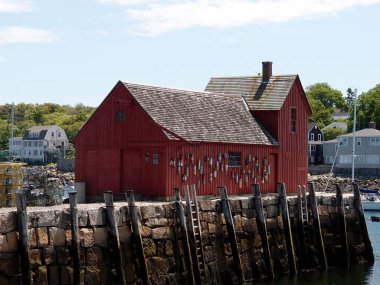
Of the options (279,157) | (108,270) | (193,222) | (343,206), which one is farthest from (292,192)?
(108,270)

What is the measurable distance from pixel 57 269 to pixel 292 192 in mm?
17786

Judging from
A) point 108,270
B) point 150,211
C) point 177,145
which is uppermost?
point 177,145

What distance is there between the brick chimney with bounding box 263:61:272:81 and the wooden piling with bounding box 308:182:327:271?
8.63 meters

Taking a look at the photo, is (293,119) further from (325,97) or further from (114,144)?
(325,97)

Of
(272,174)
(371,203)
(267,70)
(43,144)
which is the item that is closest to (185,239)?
(272,174)

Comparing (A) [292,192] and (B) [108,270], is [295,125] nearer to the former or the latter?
(A) [292,192]

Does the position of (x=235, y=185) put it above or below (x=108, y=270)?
above

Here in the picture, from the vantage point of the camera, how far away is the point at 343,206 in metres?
32.8

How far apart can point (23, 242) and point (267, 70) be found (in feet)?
68.1

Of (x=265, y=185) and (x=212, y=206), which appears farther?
(x=265, y=185)

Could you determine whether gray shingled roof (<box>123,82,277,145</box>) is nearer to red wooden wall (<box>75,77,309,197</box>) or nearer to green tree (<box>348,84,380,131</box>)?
red wooden wall (<box>75,77,309,197</box>)

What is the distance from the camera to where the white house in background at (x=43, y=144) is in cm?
15550

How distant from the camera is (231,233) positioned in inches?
1060

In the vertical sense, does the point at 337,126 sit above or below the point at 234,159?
above
